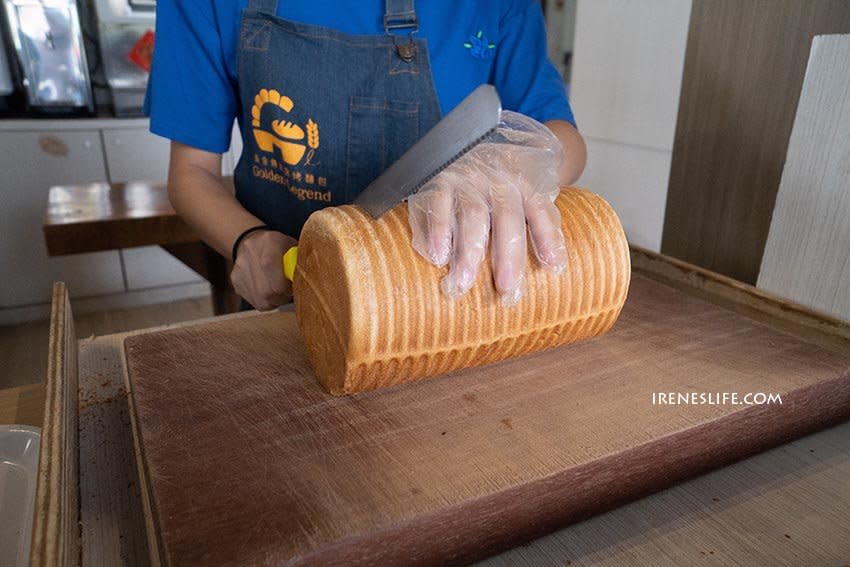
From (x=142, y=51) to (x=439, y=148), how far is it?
2579mm

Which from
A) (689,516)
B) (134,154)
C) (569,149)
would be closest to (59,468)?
(689,516)

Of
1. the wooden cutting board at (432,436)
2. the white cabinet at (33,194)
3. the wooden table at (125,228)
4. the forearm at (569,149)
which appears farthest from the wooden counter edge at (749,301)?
the white cabinet at (33,194)

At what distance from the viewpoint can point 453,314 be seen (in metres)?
0.63

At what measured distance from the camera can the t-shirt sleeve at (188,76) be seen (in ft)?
2.87

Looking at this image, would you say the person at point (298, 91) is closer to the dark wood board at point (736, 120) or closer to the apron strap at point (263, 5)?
the apron strap at point (263, 5)

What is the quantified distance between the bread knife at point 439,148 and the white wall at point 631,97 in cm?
81

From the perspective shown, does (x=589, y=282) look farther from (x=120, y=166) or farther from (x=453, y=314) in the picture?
(x=120, y=166)

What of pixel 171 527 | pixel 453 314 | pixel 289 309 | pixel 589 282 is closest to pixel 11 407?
pixel 289 309

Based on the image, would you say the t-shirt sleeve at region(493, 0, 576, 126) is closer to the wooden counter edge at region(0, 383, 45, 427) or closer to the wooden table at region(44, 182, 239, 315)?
the wooden counter edge at region(0, 383, 45, 427)

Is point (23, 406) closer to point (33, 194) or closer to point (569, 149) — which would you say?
point (569, 149)

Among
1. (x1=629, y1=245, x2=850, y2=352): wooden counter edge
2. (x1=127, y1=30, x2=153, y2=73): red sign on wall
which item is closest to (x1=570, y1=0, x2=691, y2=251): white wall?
(x1=629, y1=245, x2=850, y2=352): wooden counter edge

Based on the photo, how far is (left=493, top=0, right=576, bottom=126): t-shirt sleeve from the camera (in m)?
0.99

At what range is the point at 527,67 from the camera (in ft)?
3.29

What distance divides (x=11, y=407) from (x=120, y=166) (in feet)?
6.82
